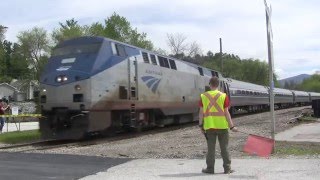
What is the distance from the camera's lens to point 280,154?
40.5 ft

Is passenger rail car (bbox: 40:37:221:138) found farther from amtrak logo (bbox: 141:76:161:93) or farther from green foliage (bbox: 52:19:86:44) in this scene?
green foliage (bbox: 52:19:86:44)

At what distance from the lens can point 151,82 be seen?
22.5 metres

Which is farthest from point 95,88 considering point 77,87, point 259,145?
point 259,145

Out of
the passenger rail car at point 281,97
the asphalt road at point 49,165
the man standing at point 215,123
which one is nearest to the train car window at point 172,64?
the asphalt road at point 49,165

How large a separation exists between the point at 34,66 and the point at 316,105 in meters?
57.6

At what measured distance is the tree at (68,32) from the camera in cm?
6774

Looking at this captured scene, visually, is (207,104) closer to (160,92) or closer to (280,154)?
(280,154)

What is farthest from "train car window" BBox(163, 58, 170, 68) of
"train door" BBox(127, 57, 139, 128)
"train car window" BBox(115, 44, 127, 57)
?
"train car window" BBox(115, 44, 127, 57)

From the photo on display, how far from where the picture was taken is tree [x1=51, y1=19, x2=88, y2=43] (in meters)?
67.7

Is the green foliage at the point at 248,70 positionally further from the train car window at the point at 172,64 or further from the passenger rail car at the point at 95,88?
the passenger rail car at the point at 95,88

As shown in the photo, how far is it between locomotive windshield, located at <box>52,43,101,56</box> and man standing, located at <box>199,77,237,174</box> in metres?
9.66

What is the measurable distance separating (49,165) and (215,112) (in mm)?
4198

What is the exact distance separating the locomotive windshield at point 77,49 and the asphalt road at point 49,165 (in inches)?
239

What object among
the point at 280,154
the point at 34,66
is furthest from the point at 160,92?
the point at 34,66
